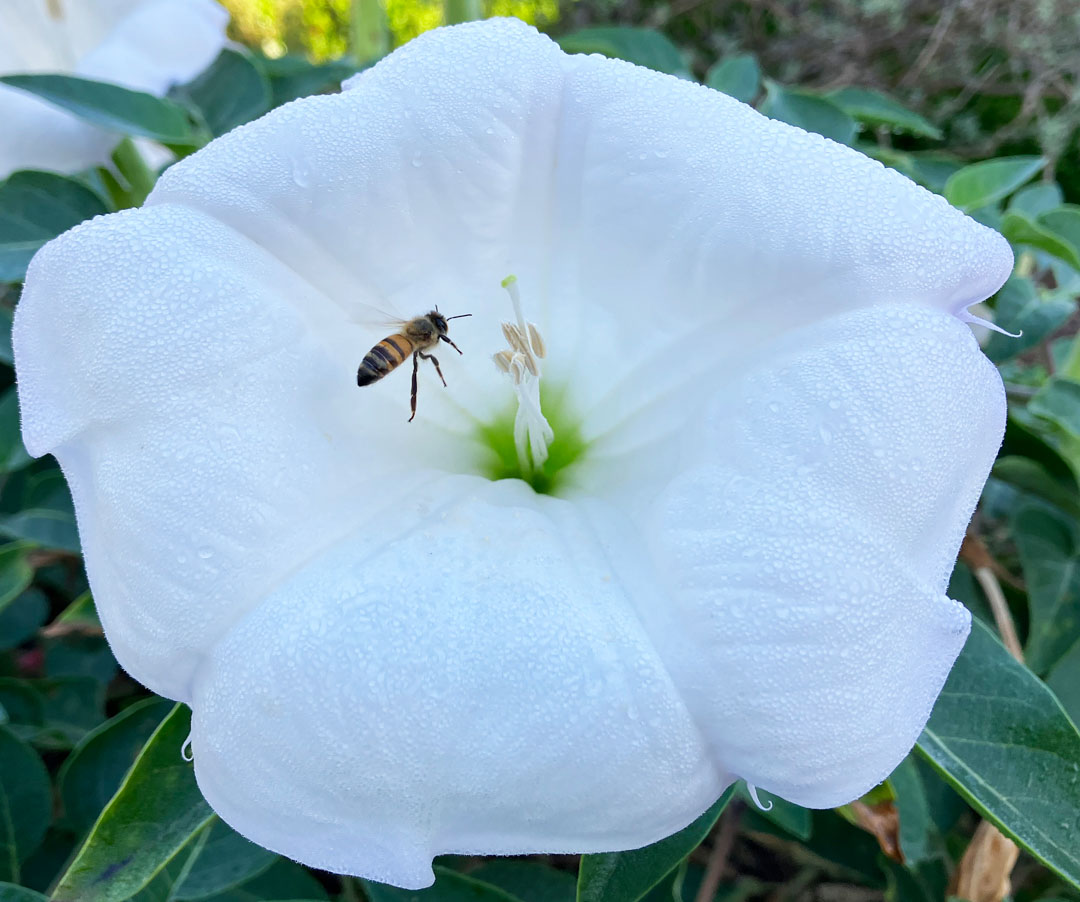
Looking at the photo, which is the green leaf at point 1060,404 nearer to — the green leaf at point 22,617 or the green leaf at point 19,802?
the green leaf at point 19,802

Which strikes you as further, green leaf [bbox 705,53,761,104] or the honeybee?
green leaf [bbox 705,53,761,104]

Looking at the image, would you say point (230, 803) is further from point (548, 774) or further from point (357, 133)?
point (357, 133)

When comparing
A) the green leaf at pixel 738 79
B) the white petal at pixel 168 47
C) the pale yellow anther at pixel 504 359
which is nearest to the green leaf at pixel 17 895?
the pale yellow anther at pixel 504 359

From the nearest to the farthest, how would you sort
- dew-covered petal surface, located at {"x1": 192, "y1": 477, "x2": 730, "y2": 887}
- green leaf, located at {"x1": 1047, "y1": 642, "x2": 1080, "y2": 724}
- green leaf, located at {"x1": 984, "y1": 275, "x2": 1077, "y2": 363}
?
dew-covered petal surface, located at {"x1": 192, "y1": 477, "x2": 730, "y2": 887}, green leaf, located at {"x1": 1047, "y1": 642, "x2": 1080, "y2": 724}, green leaf, located at {"x1": 984, "y1": 275, "x2": 1077, "y2": 363}

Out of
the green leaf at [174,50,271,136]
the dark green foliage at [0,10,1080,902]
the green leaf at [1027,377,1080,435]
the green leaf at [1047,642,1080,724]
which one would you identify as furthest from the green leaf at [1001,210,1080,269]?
the green leaf at [174,50,271,136]

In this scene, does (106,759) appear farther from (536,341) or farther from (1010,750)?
(1010,750)

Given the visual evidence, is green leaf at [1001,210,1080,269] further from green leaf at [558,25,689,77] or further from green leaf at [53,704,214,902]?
green leaf at [53,704,214,902]
